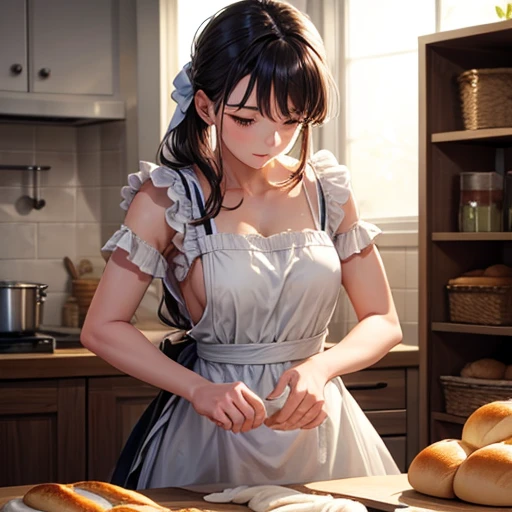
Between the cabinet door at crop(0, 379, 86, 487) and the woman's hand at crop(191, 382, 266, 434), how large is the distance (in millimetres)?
1571

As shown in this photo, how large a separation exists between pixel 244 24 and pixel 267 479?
0.72 meters

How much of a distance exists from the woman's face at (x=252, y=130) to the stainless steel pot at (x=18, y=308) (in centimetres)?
167

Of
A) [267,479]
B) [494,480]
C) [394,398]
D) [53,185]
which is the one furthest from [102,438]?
[494,480]

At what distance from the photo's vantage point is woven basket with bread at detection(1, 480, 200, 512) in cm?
114

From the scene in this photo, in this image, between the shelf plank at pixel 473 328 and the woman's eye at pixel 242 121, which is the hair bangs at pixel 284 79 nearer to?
the woman's eye at pixel 242 121

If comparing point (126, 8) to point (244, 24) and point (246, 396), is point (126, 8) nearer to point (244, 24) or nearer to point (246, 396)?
point (244, 24)

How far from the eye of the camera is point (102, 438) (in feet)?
9.55

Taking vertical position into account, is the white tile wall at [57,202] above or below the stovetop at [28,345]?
above

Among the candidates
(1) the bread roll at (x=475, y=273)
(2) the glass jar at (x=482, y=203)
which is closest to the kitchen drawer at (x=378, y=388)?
(1) the bread roll at (x=475, y=273)

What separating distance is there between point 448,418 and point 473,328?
0.28 metres

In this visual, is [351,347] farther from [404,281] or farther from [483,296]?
[404,281]

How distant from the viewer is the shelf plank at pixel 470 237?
2.83 m

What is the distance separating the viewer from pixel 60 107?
11.0 ft

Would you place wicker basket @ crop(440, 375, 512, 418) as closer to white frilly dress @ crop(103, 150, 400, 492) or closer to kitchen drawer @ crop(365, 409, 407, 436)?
kitchen drawer @ crop(365, 409, 407, 436)
